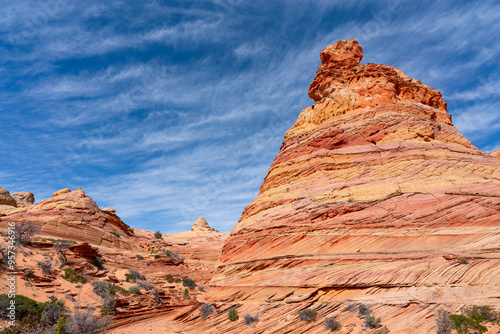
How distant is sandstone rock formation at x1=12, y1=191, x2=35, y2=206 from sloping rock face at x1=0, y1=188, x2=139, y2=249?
15.9m

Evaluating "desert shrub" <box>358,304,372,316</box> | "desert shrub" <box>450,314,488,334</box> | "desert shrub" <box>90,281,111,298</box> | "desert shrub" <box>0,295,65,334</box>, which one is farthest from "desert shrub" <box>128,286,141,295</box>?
"desert shrub" <box>450,314,488,334</box>

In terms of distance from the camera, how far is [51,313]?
1549 centimetres

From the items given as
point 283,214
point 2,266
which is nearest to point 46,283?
point 2,266

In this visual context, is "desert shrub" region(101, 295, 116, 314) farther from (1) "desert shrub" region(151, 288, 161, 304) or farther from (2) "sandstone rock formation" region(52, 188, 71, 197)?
(2) "sandstone rock formation" region(52, 188, 71, 197)

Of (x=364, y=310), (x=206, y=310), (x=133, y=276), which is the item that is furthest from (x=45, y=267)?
(x=364, y=310)

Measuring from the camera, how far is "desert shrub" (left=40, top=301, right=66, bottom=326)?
14.9 meters

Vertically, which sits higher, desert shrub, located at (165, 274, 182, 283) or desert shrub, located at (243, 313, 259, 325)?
desert shrub, located at (165, 274, 182, 283)

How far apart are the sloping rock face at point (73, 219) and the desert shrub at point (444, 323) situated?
36961mm

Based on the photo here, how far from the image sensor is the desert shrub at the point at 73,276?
20750mm

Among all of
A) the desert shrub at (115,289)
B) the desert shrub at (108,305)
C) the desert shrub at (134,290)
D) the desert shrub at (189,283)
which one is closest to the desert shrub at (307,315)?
the desert shrub at (108,305)

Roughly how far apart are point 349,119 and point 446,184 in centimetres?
866

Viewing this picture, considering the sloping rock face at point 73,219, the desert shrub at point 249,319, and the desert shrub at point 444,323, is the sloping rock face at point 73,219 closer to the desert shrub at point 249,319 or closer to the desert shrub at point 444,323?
the desert shrub at point 249,319

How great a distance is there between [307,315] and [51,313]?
14292 millimetres

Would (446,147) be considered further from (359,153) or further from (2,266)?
(2,266)
